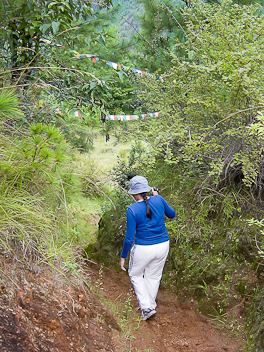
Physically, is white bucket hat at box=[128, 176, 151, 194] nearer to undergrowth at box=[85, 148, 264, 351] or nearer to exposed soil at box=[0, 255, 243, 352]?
undergrowth at box=[85, 148, 264, 351]

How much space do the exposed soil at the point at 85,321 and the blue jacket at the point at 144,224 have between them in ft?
2.57

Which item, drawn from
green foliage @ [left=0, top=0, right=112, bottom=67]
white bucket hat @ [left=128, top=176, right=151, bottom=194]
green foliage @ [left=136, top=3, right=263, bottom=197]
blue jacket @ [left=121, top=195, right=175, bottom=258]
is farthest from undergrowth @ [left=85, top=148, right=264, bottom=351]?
green foliage @ [left=0, top=0, right=112, bottom=67]

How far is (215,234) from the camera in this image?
3996mm

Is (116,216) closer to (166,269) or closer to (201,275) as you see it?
(166,269)

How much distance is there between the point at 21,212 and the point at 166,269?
7.18 feet

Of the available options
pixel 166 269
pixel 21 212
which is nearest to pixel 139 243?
pixel 166 269

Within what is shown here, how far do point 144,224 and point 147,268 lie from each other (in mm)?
613

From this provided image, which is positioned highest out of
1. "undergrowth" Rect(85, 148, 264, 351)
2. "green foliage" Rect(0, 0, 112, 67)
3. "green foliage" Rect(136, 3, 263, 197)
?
"green foliage" Rect(0, 0, 112, 67)

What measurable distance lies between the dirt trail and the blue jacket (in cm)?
88

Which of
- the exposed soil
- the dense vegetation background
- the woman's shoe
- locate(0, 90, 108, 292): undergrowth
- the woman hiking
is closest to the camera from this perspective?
the exposed soil

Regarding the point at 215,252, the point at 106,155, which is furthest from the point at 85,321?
the point at 106,155

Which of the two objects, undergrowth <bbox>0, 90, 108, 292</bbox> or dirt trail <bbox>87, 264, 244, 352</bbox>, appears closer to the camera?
undergrowth <bbox>0, 90, 108, 292</bbox>

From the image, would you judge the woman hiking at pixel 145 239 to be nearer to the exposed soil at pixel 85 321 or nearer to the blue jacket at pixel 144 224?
the blue jacket at pixel 144 224

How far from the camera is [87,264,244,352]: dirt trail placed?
3129 millimetres
